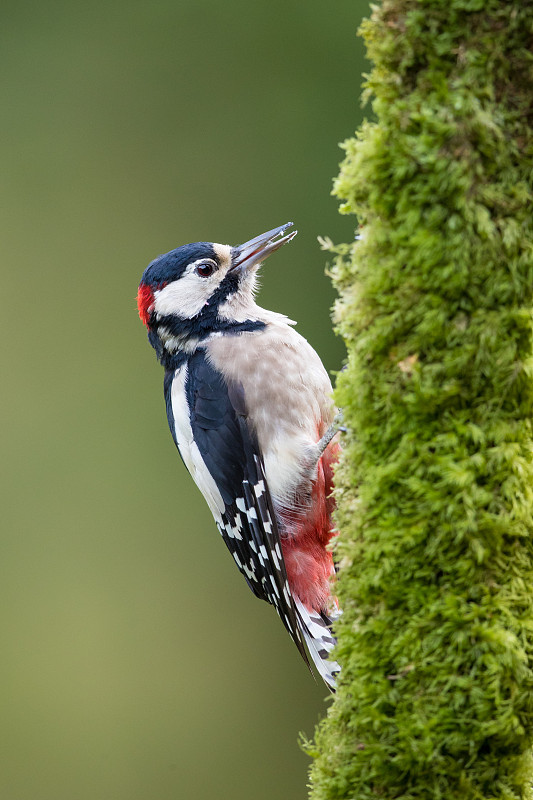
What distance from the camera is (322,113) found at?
4.26 m

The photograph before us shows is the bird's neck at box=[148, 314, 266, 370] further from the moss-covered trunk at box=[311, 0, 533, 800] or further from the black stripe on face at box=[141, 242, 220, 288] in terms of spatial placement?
the moss-covered trunk at box=[311, 0, 533, 800]

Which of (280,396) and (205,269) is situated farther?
(205,269)

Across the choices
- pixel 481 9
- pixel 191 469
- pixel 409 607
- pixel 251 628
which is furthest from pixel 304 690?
pixel 481 9

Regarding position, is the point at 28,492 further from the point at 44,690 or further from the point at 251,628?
the point at 251,628

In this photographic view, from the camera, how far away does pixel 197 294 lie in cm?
216

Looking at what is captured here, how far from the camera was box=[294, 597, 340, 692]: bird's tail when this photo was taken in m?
1.75

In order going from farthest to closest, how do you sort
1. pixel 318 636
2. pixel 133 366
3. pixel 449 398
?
pixel 133 366 < pixel 318 636 < pixel 449 398

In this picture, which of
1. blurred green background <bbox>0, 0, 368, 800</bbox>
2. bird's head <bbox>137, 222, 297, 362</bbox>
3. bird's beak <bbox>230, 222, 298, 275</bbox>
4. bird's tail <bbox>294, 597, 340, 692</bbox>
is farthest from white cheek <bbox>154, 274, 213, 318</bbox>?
Result: blurred green background <bbox>0, 0, 368, 800</bbox>

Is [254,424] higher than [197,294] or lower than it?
lower

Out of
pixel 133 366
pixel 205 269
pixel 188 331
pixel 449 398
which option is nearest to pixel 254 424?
pixel 188 331

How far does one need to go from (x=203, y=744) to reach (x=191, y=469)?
268 cm

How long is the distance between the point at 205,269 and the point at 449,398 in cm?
130

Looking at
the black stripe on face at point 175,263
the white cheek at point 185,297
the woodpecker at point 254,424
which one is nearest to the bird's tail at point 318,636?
the woodpecker at point 254,424

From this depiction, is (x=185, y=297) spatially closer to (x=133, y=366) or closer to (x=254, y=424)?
(x=254, y=424)
